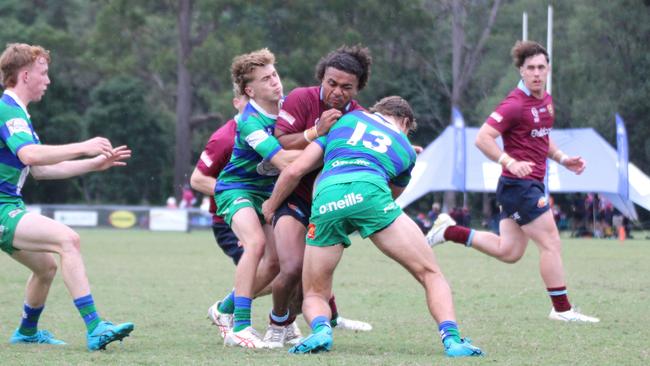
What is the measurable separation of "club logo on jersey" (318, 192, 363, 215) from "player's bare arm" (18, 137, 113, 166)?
1497 millimetres

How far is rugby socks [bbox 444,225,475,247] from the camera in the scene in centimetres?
948

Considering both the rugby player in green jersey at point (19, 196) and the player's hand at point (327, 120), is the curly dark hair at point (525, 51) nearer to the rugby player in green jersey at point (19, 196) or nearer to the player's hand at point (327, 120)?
the player's hand at point (327, 120)

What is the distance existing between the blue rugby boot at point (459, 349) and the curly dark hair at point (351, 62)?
1.79 m

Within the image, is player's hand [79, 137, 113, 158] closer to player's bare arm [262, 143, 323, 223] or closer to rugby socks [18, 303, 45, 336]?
player's bare arm [262, 143, 323, 223]

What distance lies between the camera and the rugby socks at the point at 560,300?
8.77 meters

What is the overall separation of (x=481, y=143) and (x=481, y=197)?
3985cm

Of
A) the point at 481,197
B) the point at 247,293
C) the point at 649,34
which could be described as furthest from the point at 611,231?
the point at 247,293

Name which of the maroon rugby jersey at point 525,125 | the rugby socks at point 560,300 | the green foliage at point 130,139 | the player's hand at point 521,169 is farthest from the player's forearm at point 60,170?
the green foliage at point 130,139

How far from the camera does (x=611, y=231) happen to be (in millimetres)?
31500

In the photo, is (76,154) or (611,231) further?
(611,231)

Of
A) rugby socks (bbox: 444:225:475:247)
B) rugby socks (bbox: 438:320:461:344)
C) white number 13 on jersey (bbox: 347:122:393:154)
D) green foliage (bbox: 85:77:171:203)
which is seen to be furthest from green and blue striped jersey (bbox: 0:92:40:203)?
green foliage (bbox: 85:77:171:203)

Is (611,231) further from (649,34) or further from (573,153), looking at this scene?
(649,34)

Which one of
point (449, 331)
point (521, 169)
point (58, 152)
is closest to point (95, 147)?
point (58, 152)

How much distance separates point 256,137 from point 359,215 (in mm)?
1004
